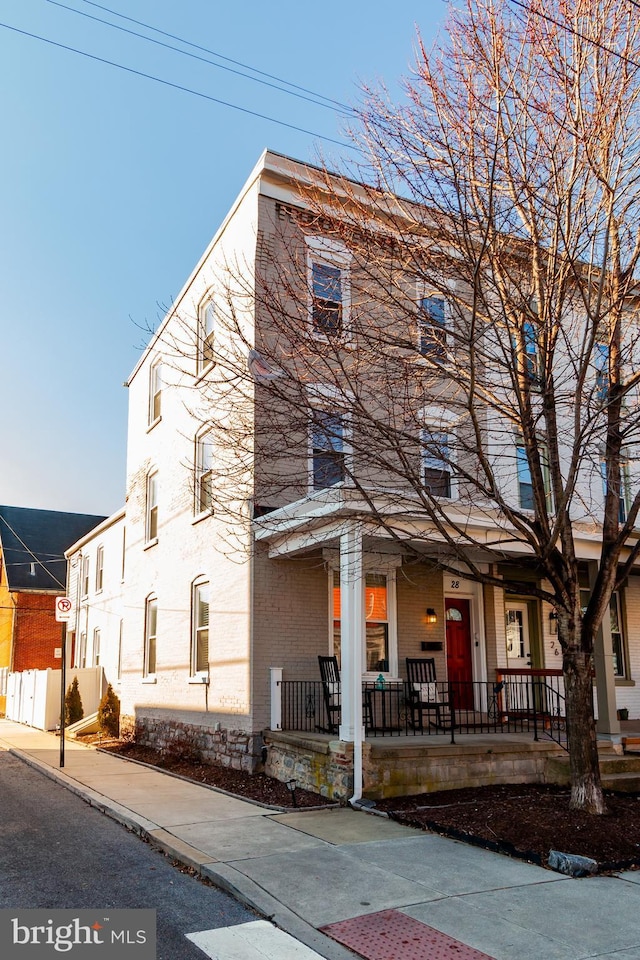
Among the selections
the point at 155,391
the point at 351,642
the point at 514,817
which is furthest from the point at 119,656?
the point at 514,817

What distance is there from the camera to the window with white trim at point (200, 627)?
1457cm

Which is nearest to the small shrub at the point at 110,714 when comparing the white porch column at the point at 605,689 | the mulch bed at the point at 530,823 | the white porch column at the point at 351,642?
the white porch column at the point at 351,642

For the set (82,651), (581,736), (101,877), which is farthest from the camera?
(82,651)

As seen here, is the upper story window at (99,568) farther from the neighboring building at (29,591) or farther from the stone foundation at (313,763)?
the stone foundation at (313,763)

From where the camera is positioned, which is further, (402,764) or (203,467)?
(203,467)

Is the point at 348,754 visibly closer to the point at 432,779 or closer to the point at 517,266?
the point at 432,779

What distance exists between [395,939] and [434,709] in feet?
27.8

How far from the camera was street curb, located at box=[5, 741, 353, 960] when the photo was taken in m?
5.32

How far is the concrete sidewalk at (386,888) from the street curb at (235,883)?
0.01 metres

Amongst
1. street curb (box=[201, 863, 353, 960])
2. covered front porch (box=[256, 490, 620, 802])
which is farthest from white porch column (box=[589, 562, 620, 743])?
street curb (box=[201, 863, 353, 960])

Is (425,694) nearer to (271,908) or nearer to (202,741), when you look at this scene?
(202,741)

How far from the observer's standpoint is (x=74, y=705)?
21.2m

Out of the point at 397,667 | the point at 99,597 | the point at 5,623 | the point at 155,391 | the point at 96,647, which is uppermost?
the point at 155,391

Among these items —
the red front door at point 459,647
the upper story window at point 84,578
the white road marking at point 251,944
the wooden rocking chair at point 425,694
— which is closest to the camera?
the white road marking at point 251,944
